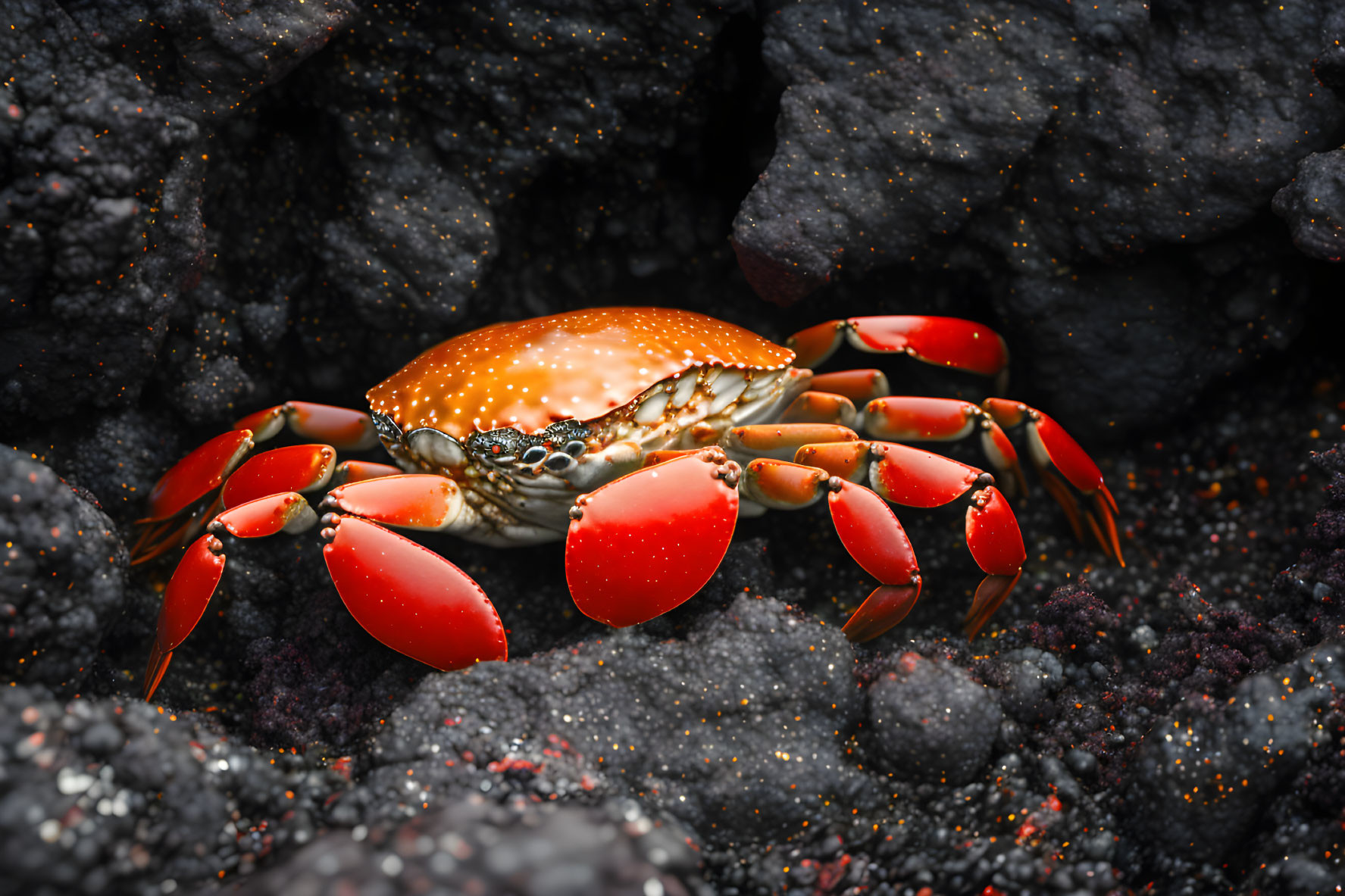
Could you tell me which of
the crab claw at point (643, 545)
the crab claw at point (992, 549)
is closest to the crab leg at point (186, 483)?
the crab claw at point (643, 545)

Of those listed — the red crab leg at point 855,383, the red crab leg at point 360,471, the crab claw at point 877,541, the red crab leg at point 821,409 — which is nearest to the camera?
the crab claw at point 877,541

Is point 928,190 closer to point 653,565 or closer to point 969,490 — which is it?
point 969,490

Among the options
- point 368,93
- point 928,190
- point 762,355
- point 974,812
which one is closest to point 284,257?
point 368,93

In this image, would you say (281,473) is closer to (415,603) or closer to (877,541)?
(415,603)

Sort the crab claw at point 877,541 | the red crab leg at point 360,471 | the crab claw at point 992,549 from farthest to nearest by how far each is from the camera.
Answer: the red crab leg at point 360,471 → the crab claw at point 992,549 → the crab claw at point 877,541

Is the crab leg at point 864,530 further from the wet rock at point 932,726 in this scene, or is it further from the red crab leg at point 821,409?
the red crab leg at point 821,409

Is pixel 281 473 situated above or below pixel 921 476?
below

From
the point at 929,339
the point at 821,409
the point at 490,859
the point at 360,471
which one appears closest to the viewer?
the point at 490,859

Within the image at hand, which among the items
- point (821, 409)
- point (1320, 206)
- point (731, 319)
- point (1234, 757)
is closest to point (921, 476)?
point (821, 409)
